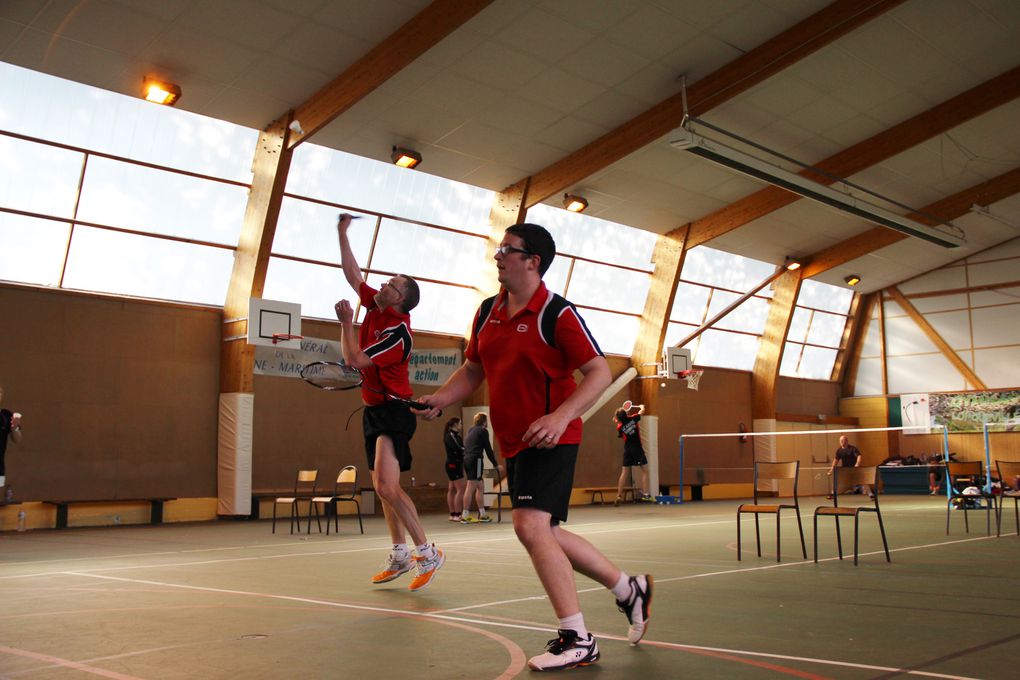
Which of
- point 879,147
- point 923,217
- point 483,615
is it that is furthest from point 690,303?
point 483,615

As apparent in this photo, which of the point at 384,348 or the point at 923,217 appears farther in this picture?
the point at 923,217

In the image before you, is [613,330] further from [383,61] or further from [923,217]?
[383,61]

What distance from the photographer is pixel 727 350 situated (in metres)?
25.0

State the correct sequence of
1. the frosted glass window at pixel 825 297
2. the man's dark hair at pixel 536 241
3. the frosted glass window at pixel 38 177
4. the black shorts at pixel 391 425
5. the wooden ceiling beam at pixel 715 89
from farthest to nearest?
1. the frosted glass window at pixel 825 297
2. the wooden ceiling beam at pixel 715 89
3. the frosted glass window at pixel 38 177
4. the black shorts at pixel 391 425
5. the man's dark hair at pixel 536 241

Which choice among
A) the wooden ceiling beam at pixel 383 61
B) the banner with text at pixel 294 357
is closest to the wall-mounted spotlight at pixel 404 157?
the wooden ceiling beam at pixel 383 61

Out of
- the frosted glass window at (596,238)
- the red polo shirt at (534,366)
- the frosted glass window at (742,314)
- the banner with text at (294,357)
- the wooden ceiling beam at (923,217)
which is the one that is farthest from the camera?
the frosted glass window at (742,314)

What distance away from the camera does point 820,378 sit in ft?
93.6

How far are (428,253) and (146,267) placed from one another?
215 inches

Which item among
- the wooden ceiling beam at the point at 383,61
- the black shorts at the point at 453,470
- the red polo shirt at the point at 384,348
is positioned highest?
the wooden ceiling beam at the point at 383,61

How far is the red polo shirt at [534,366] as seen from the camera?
3.59 m

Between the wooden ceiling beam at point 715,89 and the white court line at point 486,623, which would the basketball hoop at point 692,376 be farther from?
the white court line at point 486,623

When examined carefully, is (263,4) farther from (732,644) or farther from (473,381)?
(732,644)

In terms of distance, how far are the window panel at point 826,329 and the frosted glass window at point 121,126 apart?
18437 mm

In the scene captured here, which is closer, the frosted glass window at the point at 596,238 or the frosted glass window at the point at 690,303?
the frosted glass window at the point at 596,238
